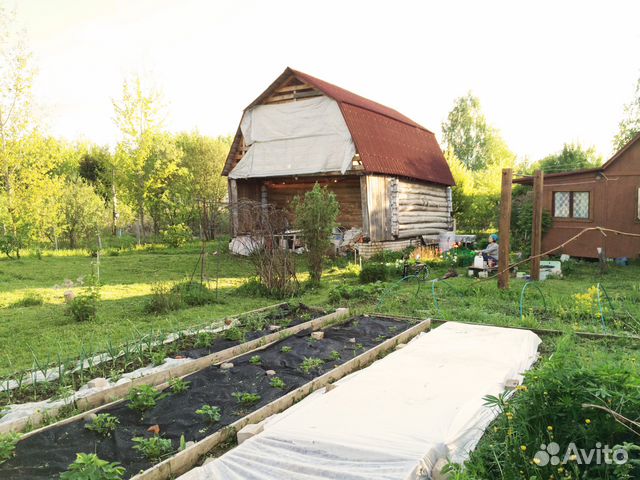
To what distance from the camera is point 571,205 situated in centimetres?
1540

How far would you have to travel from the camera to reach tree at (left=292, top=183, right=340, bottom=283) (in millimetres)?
10562

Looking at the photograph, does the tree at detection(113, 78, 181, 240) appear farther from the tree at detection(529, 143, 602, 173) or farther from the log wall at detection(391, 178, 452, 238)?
the tree at detection(529, 143, 602, 173)

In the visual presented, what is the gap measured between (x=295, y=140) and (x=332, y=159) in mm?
1769

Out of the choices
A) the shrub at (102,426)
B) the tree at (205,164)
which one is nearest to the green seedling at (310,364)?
the shrub at (102,426)

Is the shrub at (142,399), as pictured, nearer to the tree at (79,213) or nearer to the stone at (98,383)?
the stone at (98,383)

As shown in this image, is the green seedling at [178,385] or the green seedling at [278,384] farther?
the green seedling at [278,384]

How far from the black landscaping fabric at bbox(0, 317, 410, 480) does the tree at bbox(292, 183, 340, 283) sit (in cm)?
451

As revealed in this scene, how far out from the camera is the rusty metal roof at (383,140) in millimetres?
15322

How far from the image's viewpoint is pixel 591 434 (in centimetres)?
242

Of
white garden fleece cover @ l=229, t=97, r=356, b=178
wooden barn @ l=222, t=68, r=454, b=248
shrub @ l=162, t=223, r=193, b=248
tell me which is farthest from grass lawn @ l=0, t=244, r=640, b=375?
shrub @ l=162, t=223, r=193, b=248

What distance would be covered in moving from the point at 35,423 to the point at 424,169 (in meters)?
17.1

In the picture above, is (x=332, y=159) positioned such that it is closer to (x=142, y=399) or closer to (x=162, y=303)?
(x=162, y=303)

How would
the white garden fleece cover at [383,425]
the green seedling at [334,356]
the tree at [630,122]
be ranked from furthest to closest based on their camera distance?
the tree at [630,122], the green seedling at [334,356], the white garden fleece cover at [383,425]

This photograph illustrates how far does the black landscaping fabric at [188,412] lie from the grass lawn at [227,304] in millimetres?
1564
